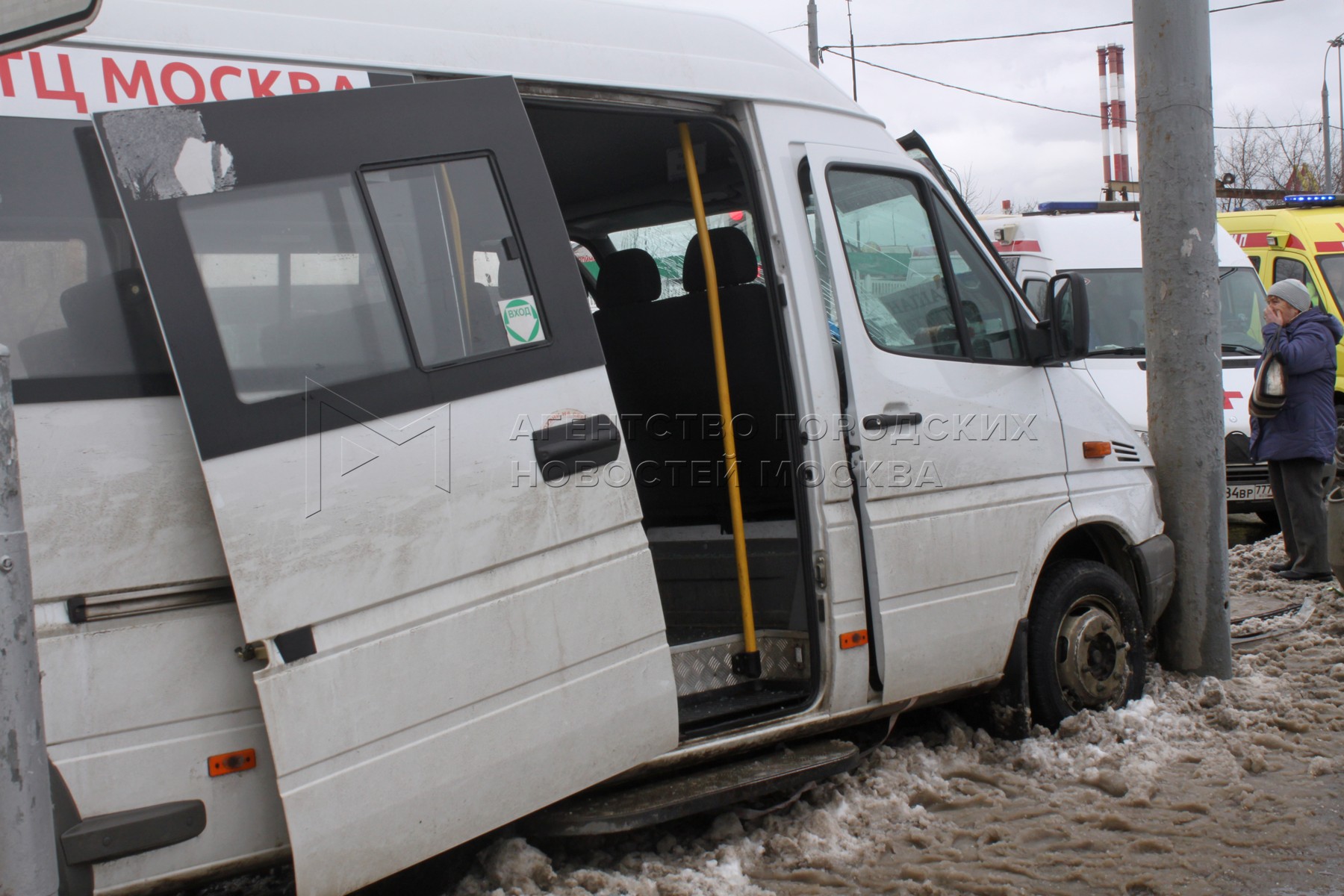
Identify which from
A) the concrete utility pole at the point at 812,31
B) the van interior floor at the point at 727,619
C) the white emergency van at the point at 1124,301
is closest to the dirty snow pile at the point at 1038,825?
the van interior floor at the point at 727,619

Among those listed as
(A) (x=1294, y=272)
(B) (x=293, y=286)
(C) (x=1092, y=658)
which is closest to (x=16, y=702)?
(B) (x=293, y=286)

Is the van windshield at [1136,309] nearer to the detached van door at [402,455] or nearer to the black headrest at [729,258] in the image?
the black headrest at [729,258]

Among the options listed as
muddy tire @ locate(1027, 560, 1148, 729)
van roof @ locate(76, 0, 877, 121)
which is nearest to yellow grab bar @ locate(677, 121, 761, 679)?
van roof @ locate(76, 0, 877, 121)

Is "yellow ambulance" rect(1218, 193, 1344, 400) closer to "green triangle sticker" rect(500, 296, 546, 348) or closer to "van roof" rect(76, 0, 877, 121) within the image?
"van roof" rect(76, 0, 877, 121)

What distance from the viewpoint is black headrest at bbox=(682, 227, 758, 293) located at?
167 inches

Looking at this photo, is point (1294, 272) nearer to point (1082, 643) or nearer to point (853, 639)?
point (1082, 643)

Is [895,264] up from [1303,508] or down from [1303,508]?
up

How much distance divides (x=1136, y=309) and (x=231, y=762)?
8712mm

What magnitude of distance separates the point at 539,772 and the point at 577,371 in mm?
1049

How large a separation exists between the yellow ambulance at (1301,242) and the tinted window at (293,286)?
1003 centimetres

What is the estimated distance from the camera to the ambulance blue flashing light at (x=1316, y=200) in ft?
37.3

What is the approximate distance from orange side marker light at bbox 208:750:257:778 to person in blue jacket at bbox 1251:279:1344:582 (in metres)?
6.45

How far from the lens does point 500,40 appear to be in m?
3.21

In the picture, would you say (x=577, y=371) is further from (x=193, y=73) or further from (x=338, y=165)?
(x=193, y=73)
